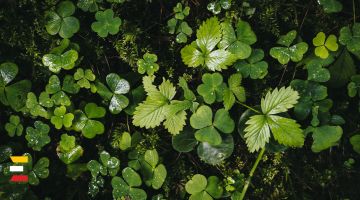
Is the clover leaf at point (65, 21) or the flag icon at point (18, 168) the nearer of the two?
the clover leaf at point (65, 21)

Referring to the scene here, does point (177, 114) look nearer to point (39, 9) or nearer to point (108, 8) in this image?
point (108, 8)

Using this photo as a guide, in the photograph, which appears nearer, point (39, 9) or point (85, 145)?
point (39, 9)

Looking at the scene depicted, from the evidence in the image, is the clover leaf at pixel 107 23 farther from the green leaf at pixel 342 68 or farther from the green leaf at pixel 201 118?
the green leaf at pixel 342 68

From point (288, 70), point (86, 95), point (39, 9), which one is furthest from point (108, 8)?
point (288, 70)

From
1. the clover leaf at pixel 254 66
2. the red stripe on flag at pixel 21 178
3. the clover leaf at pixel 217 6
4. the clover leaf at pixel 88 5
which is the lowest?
the red stripe on flag at pixel 21 178

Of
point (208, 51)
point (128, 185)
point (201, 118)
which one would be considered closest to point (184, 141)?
point (201, 118)

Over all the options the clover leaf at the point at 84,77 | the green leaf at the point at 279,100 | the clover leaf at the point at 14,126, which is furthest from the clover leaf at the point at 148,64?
the clover leaf at the point at 14,126

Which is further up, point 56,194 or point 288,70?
point 288,70
